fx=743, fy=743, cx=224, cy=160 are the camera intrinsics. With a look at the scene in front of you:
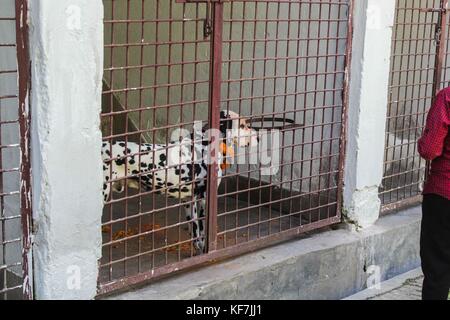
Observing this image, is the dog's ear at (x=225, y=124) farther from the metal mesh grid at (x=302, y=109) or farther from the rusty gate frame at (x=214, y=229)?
the rusty gate frame at (x=214, y=229)

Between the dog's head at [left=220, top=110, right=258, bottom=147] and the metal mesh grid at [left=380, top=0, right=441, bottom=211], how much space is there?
1637 mm

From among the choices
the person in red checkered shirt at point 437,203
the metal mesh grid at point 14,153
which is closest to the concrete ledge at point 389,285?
the person in red checkered shirt at point 437,203

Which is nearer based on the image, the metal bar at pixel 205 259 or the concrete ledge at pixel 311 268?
the metal bar at pixel 205 259

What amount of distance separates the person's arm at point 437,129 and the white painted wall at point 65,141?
215 centimetres

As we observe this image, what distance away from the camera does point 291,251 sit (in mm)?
5914

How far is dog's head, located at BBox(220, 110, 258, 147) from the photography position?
571cm

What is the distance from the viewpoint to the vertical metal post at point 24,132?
418 cm

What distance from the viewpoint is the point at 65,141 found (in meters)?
4.31

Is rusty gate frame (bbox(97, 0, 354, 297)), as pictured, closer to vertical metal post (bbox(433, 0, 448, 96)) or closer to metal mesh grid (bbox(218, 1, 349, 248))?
metal mesh grid (bbox(218, 1, 349, 248))

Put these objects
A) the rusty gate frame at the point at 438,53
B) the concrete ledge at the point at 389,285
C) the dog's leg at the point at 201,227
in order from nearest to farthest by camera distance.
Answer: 1. the dog's leg at the point at 201,227
2. the concrete ledge at the point at 389,285
3. the rusty gate frame at the point at 438,53

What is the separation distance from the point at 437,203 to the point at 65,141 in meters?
2.54

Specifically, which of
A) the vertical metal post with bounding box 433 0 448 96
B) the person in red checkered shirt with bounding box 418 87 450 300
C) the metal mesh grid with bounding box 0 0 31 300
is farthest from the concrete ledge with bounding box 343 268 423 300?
the metal mesh grid with bounding box 0 0 31 300

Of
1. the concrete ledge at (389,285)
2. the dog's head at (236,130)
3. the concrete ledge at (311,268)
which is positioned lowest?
the concrete ledge at (389,285)

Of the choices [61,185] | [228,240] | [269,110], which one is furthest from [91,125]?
[269,110]
